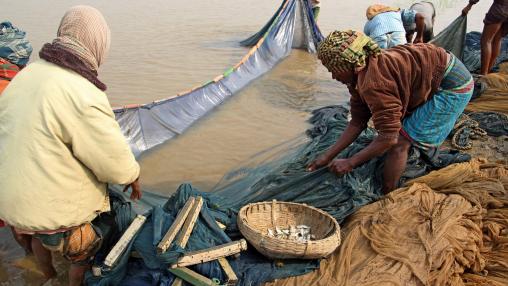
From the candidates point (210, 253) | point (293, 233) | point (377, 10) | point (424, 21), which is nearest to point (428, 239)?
point (293, 233)

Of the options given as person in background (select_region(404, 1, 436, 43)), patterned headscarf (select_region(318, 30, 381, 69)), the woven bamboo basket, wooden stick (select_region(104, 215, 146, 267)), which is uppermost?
patterned headscarf (select_region(318, 30, 381, 69))

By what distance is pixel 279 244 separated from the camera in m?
2.24

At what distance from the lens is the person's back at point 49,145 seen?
1.69 m

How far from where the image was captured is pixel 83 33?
177 centimetres

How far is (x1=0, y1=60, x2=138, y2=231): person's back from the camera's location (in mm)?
1691

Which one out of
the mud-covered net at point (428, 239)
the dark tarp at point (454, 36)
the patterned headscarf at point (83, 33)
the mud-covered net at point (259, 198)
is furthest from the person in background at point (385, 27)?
the patterned headscarf at point (83, 33)

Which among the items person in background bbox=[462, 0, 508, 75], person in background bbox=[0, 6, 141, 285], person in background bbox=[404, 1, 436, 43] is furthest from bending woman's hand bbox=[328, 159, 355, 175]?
person in background bbox=[462, 0, 508, 75]

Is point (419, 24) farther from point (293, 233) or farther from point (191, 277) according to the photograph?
point (191, 277)

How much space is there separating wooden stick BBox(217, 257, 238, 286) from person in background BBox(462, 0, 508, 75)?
205 inches

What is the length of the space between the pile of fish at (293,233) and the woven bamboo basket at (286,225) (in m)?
0.03

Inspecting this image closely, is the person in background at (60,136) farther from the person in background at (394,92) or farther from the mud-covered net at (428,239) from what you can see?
the person in background at (394,92)

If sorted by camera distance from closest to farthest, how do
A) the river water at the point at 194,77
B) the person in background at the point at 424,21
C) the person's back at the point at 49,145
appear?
the person's back at the point at 49,145
the river water at the point at 194,77
the person in background at the point at 424,21

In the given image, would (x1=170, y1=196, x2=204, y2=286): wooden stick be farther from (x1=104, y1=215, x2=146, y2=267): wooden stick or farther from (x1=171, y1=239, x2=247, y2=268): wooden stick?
(x1=104, y1=215, x2=146, y2=267): wooden stick

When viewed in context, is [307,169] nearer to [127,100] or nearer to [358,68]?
[358,68]
